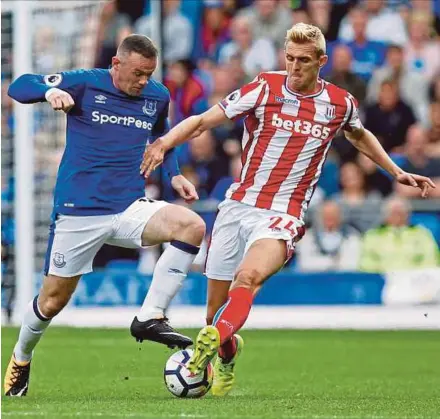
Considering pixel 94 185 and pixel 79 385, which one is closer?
pixel 94 185

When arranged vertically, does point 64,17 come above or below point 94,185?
below

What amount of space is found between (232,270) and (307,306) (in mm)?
7522

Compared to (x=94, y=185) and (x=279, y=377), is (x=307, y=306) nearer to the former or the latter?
(x=279, y=377)

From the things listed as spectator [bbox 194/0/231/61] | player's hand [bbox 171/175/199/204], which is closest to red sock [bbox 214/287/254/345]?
player's hand [bbox 171/175/199/204]

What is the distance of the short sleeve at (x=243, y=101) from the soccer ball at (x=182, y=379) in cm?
162

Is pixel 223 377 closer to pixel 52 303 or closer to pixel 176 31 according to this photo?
pixel 52 303

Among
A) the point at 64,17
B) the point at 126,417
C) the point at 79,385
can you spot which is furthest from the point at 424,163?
the point at 126,417

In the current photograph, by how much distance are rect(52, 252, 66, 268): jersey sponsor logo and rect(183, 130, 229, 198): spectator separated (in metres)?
9.58

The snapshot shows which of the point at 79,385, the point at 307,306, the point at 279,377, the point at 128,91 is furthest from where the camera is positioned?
the point at 307,306

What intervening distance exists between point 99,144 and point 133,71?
1.89 feet

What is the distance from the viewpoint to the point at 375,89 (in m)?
19.0

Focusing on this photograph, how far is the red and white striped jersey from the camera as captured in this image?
907cm

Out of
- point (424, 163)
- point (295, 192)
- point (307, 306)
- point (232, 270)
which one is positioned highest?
point (295, 192)

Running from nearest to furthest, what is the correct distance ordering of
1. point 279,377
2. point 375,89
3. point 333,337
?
point 279,377
point 333,337
point 375,89
